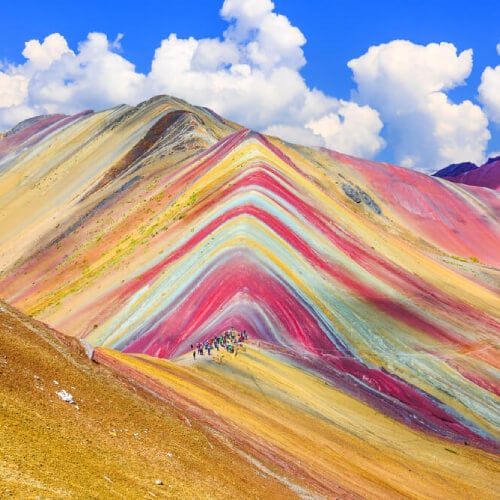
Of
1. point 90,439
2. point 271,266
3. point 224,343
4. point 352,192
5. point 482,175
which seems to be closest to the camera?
point 90,439

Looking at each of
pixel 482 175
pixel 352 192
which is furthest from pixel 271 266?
pixel 482 175

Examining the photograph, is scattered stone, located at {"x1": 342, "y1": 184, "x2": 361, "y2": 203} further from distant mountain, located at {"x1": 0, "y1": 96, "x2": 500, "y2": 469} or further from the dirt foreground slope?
the dirt foreground slope

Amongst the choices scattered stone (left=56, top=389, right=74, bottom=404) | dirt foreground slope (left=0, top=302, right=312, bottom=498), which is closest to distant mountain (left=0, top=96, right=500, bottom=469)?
dirt foreground slope (left=0, top=302, right=312, bottom=498)

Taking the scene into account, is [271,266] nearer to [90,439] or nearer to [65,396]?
[65,396]

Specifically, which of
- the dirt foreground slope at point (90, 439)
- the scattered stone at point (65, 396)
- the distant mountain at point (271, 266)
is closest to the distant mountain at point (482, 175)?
the distant mountain at point (271, 266)

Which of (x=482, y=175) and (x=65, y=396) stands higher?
(x=482, y=175)

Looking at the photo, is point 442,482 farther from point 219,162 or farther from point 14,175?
point 14,175
